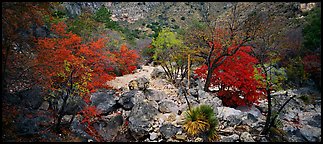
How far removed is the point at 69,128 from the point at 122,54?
1341cm

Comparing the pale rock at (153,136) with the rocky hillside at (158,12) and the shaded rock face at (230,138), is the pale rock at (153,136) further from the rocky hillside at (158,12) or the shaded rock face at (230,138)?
the rocky hillside at (158,12)

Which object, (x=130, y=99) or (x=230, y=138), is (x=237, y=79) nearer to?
(x=230, y=138)

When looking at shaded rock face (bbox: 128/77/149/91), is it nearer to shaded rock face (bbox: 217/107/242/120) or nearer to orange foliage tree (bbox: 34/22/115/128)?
orange foliage tree (bbox: 34/22/115/128)

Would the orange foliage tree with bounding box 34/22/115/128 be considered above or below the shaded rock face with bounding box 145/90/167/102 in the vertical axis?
above

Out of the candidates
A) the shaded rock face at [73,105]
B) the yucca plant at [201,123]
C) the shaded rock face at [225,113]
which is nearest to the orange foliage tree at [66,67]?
the shaded rock face at [73,105]

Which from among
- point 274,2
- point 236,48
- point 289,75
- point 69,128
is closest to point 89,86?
point 69,128

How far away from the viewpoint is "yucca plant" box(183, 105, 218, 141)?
10.5 meters

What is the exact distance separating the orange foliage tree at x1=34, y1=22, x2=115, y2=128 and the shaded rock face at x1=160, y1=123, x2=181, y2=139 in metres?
4.04

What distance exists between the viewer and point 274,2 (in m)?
43.7

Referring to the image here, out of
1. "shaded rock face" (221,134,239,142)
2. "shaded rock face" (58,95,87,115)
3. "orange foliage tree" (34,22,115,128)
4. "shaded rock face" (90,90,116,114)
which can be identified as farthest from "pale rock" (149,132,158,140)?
"shaded rock face" (58,95,87,115)

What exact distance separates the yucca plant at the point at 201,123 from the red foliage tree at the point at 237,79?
4413mm

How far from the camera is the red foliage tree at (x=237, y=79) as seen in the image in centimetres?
1462

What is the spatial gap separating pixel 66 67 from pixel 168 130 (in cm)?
546

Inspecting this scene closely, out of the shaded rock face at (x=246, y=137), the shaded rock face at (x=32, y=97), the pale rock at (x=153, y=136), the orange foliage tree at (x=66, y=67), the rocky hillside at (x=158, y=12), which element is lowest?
the pale rock at (x=153, y=136)
